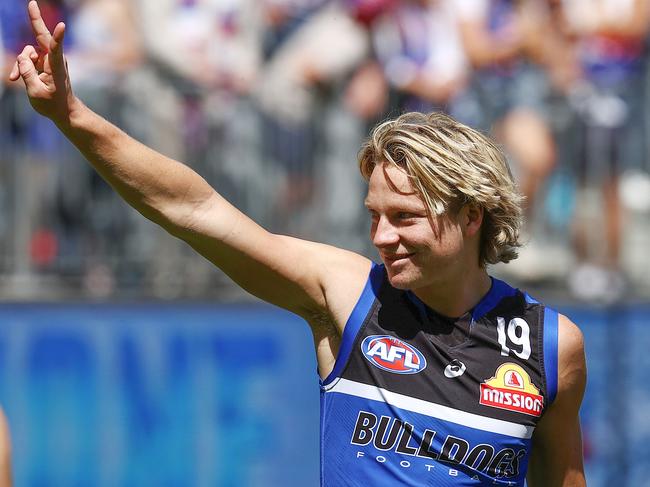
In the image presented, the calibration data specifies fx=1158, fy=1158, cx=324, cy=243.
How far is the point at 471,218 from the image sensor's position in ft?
9.04

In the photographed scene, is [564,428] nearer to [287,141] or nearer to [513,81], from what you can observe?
[513,81]

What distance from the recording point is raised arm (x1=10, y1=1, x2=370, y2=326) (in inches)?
93.7

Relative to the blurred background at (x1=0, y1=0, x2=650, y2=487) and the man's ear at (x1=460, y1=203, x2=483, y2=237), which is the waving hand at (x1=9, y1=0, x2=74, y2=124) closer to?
the man's ear at (x1=460, y1=203, x2=483, y2=237)

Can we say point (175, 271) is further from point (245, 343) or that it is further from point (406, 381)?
point (406, 381)

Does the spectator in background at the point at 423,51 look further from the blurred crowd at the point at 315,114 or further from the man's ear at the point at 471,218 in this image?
the man's ear at the point at 471,218

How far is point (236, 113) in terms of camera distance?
349 inches

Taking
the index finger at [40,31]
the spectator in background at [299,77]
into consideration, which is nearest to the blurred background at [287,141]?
the spectator in background at [299,77]

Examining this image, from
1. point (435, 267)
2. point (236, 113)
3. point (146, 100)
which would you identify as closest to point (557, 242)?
point (236, 113)

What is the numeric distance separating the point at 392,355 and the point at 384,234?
0.28m

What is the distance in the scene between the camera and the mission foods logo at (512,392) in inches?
105

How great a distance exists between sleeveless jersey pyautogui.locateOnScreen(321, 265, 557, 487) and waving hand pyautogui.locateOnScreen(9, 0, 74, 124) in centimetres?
83

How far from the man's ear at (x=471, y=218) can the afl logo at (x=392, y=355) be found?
1.05 ft

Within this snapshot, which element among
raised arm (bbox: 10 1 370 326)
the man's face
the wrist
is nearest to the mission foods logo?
the man's face

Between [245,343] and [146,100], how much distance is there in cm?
224
